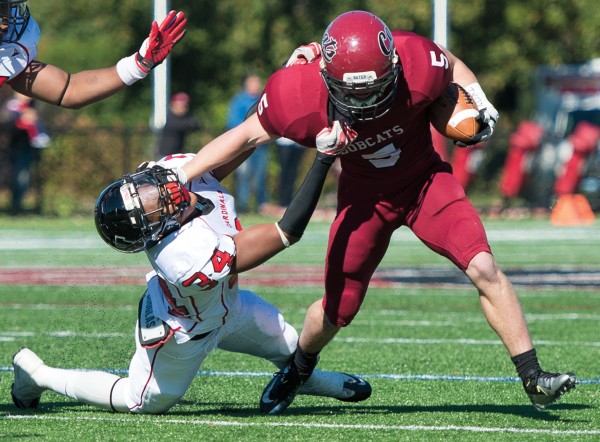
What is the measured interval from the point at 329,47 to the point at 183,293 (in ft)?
3.61

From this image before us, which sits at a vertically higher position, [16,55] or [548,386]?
[16,55]

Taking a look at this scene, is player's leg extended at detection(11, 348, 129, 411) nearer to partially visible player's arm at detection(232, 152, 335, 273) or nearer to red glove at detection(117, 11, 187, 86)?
partially visible player's arm at detection(232, 152, 335, 273)

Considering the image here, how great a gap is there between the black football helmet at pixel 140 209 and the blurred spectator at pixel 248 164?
11.2 m

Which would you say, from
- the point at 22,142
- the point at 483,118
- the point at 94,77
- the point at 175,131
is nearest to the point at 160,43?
the point at 94,77

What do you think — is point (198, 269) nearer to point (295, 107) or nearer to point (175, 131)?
point (295, 107)

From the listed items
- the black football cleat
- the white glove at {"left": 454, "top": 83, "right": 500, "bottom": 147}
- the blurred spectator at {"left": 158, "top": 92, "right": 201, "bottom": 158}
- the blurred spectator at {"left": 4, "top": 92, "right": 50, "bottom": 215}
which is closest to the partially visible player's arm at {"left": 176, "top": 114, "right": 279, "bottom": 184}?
the white glove at {"left": 454, "top": 83, "right": 500, "bottom": 147}

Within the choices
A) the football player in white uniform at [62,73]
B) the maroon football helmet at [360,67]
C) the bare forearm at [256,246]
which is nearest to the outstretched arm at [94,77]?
the football player in white uniform at [62,73]

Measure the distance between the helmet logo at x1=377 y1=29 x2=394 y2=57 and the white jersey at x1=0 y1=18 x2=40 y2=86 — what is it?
62.5 inches

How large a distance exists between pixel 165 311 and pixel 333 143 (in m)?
1.02

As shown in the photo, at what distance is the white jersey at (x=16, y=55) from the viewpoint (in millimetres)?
5172

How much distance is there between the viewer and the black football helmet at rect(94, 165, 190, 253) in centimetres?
456

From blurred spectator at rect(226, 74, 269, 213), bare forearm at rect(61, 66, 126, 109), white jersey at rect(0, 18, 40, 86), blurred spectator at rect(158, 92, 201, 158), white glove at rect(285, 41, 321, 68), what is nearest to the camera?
white glove at rect(285, 41, 321, 68)

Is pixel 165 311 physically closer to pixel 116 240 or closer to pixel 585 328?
pixel 116 240

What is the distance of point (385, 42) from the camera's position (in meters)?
4.61
